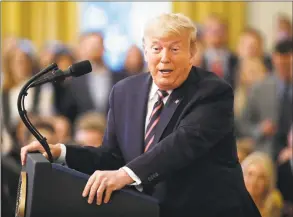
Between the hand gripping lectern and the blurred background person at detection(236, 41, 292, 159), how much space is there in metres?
3.58

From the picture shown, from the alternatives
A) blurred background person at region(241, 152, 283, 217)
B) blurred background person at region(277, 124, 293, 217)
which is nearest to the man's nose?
blurred background person at region(241, 152, 283, 217)

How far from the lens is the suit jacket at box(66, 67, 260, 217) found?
2.53 m

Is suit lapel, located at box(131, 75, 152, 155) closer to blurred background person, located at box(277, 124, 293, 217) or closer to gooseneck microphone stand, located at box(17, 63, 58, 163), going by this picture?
gooseneck microphone stand, located at box(17, 63, 58, 163)

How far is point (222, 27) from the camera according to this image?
7.30 metres

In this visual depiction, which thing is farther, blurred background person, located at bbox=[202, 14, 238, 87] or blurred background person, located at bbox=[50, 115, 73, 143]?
blurred background person, located at bbox=[202, 14, 238, 87]

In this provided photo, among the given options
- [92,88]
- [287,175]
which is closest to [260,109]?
[287,175]

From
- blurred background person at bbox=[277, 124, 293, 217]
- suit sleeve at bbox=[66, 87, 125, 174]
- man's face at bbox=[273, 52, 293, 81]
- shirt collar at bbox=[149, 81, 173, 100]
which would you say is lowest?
blurred background person at bbox=[277, 124, 293, 217]

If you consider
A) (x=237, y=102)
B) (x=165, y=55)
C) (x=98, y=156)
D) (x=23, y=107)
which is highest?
(x=165, y=55)

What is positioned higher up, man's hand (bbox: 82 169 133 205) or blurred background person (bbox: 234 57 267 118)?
man's hand (bbox: 82 169 133 205)

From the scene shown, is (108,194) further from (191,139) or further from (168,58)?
(168,58)

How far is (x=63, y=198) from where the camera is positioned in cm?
240

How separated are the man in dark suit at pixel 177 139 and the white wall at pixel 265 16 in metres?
6.71

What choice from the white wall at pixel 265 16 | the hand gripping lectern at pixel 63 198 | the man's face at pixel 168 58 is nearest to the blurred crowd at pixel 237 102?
the white wall at pixel 265 16

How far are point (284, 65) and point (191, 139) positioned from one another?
3.73 m
